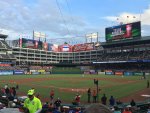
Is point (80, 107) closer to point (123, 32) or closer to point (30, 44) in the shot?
point (123, 32)

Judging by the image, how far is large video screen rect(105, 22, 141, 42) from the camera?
101500 millimetres

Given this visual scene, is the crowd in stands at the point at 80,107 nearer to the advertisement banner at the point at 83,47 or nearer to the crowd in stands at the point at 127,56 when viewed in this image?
the crowd in stands at the point at 127,56

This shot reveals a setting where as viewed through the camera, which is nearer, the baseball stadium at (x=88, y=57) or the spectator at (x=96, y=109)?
the spectator at (x=96, y=109)

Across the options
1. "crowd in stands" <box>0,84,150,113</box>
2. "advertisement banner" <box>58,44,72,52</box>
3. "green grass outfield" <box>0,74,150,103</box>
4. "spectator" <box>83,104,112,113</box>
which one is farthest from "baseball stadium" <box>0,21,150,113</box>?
"spectator" <box>83,104,112,113</box>

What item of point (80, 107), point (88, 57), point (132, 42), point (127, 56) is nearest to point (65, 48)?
point (88, 57)

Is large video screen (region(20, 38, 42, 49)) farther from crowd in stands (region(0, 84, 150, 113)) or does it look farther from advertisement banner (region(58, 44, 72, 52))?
crowd in stands (region(0, 84, 150, 113))

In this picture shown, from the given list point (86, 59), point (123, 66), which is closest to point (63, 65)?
point (86, 59)

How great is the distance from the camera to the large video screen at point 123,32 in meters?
102

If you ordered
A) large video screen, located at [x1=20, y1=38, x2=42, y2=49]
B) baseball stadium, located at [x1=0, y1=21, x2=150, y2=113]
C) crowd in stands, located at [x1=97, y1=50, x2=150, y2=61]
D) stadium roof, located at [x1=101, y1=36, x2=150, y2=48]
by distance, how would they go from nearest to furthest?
baseball stadium, located at [x1=0, y1=21, x2=150, y2=113]
crowd in stands, located at [x1=97, y1=50, x2=150, y2=61]
stadium roof, located at [x1=101, y1=36, x2=150, y2=48]
large video screen, located at [x1=20, y1=38, x2=42, y2=49]

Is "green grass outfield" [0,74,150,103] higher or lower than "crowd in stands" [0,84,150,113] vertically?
lower

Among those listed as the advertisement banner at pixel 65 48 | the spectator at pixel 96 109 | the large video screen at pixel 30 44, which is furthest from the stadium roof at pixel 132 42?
the spectator at pixel 96 109

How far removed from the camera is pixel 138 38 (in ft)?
333

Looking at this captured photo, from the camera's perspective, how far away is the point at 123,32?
106 m

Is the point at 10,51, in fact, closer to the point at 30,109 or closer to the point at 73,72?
the point at 73,72
